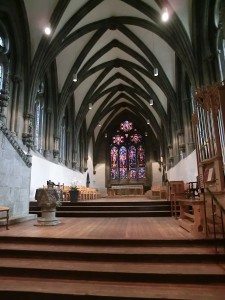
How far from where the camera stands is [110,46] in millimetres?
15281

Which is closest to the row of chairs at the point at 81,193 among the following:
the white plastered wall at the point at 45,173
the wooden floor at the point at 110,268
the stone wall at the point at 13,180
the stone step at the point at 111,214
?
the white plastered wall at the point at 45,173

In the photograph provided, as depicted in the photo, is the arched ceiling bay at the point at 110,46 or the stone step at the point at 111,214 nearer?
the stone step at the point at 111,214

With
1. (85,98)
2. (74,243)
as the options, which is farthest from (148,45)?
(74,243)

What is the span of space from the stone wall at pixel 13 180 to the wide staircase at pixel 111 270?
106 inches

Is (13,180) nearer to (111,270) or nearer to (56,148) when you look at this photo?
(111,270)

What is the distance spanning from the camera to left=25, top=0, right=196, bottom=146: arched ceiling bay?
10766mm

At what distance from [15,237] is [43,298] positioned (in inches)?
82.0

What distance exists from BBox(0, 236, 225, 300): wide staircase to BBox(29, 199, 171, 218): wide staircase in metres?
3.93

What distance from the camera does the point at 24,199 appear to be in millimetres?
7766

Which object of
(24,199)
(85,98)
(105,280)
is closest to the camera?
(105,280)

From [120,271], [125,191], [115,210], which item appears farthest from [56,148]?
[120,271]

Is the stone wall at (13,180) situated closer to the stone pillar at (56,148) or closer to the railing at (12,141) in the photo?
the railing at (12,141)

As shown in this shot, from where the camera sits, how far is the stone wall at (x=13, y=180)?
21.9ft

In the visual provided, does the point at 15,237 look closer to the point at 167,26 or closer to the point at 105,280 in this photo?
the point at 105,280
